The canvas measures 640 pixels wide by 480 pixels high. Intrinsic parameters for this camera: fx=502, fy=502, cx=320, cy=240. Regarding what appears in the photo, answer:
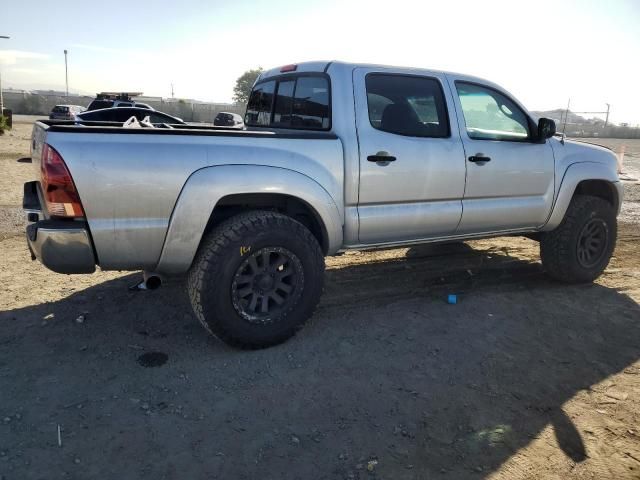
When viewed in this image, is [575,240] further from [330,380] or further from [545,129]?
[330,380]

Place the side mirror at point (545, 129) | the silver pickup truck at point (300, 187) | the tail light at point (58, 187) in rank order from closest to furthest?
the tail light at point (58, 187) → the silver pickup truck at point (300, 187) → the side mirror at point (545, 129)

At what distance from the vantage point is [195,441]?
8.62ft

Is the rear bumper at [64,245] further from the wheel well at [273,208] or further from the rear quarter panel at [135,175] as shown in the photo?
the wheel well at [273,208]

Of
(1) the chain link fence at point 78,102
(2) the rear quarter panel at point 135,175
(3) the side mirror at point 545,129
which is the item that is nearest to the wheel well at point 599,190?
(3) the side mirror at point 545,129

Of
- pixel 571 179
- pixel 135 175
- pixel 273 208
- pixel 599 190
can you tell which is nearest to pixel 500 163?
pixel 571 179

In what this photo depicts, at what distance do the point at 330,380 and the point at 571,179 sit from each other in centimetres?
332

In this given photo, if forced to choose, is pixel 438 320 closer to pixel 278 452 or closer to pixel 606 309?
pixel 606 309

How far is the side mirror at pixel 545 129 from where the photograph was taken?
4.64 meters

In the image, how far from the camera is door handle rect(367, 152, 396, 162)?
3.83m

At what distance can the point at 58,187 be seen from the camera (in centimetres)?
295

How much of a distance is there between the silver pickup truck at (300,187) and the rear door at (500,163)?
0.01 metres

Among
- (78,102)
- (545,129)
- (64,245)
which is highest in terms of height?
(78,102)

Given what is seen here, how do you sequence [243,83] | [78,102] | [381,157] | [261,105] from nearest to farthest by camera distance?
[381,157] < [261,105] < [78,102] < [243,83]

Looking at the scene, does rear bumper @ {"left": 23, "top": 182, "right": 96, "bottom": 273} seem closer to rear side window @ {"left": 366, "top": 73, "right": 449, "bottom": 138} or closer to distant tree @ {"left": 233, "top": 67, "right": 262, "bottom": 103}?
rear side window @ {"left": 366, "top": 73, "right": 449, "bottom": 138}
